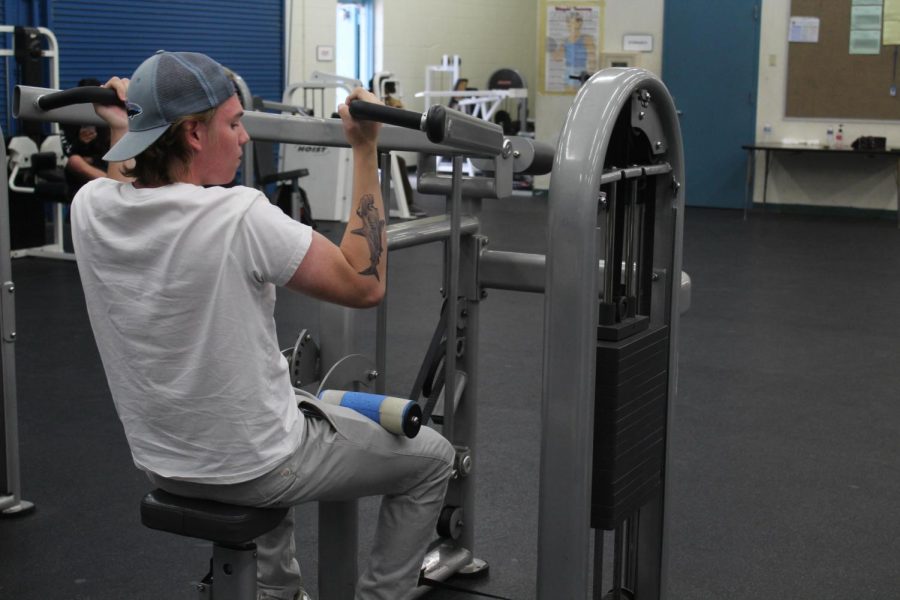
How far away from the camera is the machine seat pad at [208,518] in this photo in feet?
5.26

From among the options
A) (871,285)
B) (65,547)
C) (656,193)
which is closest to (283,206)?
(871,285)

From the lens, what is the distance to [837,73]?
9.41 meters

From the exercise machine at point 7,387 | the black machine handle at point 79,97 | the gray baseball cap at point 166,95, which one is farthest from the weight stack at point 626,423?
the exercise machine at point 7,387

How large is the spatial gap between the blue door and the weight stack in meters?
8.36

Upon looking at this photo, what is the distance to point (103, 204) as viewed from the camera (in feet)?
5.12

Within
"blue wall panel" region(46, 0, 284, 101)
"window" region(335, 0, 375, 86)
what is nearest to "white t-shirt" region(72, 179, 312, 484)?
"blue wall panel" region(46, 0, 284, 101)

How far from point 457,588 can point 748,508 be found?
965mm

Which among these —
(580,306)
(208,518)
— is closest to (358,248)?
(580,306)

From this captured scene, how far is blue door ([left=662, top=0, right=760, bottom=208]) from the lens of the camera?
984 cm

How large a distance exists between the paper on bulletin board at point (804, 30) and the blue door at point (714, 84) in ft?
1.07

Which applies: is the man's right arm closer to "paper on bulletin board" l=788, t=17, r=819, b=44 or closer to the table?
the table

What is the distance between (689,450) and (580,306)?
2.10m

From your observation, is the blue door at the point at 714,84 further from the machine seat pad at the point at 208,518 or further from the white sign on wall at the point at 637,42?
the machine seat pad at the point at 208,518

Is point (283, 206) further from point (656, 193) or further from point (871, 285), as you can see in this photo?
point (656, 193)
